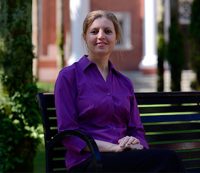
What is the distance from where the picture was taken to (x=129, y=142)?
11.8 feet

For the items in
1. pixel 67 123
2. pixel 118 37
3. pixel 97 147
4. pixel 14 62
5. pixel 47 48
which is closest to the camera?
pixel 97 147

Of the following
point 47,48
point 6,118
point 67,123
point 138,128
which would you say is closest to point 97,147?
point 67,123

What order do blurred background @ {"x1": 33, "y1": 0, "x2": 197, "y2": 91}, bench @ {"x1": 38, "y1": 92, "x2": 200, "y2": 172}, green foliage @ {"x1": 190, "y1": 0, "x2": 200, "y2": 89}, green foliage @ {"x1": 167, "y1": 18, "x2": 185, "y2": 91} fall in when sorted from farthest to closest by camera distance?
blurred background @ {"x1": 33, "y1": 0, "x2": 197, "y2": 91}
green foliage @ {"x1": 167, "y1": 18, "x2": 185, "y2": 91}
green foliage @ {"x1": 190, "y1": 0, "x2": 200, "y2": 89}
bench @ {"x1": 38, "y1": 92, "x2": 200, "y2": 172}

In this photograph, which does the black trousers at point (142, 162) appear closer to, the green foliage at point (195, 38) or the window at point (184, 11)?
the green foliage at point (195, 38)

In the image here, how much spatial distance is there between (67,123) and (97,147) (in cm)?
37

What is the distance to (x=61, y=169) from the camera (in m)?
4.18

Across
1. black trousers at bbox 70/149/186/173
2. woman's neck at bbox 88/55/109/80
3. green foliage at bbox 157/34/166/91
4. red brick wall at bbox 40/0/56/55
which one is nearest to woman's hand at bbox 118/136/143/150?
black trousers at bbox 70/149/186/173

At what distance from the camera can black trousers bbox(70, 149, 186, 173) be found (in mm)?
3332

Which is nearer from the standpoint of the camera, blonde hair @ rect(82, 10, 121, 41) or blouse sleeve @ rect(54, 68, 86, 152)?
blouse sleeve @ rect(54, 68, 86, 152)

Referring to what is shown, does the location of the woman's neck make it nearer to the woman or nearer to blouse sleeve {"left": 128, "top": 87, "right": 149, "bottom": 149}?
the woman

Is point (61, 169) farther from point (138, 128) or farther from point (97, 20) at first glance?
point (97, 20)

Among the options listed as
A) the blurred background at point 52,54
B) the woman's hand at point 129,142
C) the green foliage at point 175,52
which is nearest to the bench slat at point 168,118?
the blurred background at point 52,54

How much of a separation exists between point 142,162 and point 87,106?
0.55 metres

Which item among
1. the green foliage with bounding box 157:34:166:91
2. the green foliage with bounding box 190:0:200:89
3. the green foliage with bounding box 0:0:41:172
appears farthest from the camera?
the green foliage with bounding box 157:34:166:91
